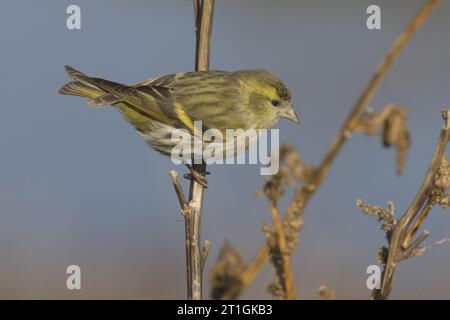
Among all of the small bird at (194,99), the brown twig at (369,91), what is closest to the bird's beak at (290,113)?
the small bird at (194,99)

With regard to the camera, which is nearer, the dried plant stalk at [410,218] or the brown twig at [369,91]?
the brown twig at [369,91]

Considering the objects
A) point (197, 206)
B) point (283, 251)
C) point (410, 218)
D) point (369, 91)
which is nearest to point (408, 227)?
point (410, 218)

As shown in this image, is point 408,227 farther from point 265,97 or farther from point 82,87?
point 82,87

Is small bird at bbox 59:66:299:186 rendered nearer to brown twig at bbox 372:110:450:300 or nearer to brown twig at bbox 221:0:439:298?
brown twig at bbox 372:110:450:300

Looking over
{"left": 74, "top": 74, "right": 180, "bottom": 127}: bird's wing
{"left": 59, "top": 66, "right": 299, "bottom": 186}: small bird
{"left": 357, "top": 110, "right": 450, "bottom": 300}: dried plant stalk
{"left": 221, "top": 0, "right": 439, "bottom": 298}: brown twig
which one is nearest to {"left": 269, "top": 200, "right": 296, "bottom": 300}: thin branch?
{"left": 221, "top": 0, "right": 439, "bottom": 298}: brown twig

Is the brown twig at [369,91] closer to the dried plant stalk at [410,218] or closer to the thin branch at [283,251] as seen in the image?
the thin branch at [283,251]

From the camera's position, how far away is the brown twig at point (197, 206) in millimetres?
1870

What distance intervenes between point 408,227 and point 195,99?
2.05 metres

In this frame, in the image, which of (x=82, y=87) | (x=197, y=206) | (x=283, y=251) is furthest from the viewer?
(x=82, y=87)

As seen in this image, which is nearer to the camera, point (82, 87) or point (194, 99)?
point (194, 99)

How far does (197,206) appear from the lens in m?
2.45

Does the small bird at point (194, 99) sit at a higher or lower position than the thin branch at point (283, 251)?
higher
